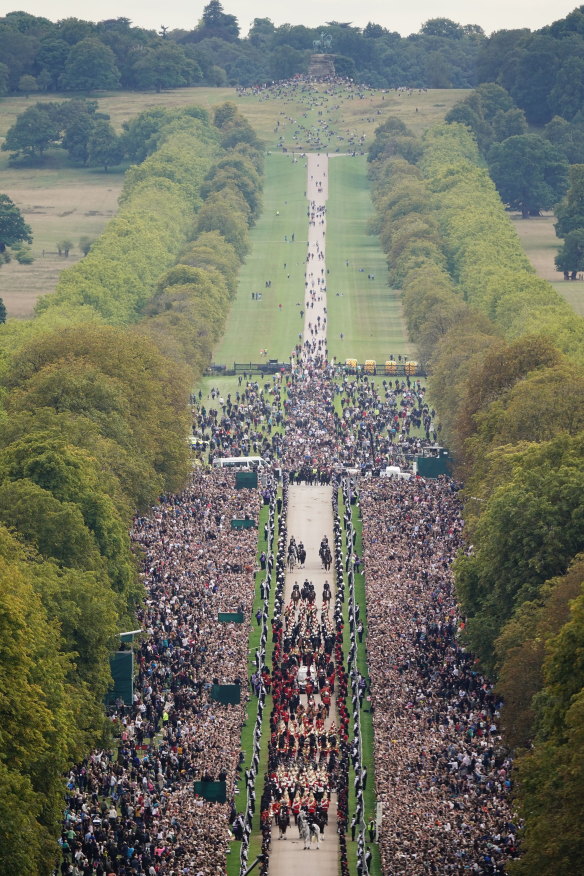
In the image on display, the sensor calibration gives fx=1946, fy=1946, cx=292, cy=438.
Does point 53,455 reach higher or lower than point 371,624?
higher

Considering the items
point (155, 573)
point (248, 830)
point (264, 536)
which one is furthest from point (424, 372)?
point (248, 830)

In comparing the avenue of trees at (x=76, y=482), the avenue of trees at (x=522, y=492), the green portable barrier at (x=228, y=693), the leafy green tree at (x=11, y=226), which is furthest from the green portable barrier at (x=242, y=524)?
the leafy green tree at (x=11, y=226)

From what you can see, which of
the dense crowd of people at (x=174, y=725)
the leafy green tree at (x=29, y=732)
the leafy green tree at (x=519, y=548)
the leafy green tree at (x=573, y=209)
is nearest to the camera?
the leafy green tree at (x=29, y=732)

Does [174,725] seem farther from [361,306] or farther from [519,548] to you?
[361,306]

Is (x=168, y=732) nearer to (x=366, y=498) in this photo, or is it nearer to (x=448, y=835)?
(x=448, y=835)

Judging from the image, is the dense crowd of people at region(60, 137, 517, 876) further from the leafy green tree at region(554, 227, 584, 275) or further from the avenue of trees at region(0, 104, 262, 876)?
the leafy green tree at region(554, 227, 584, 275)

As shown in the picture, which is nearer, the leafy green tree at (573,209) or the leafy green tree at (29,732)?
the leafy green tree at (29,732)

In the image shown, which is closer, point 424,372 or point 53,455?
point 53,455

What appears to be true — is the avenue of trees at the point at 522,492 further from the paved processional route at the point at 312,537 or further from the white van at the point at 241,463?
the white van at the point at 241,463
